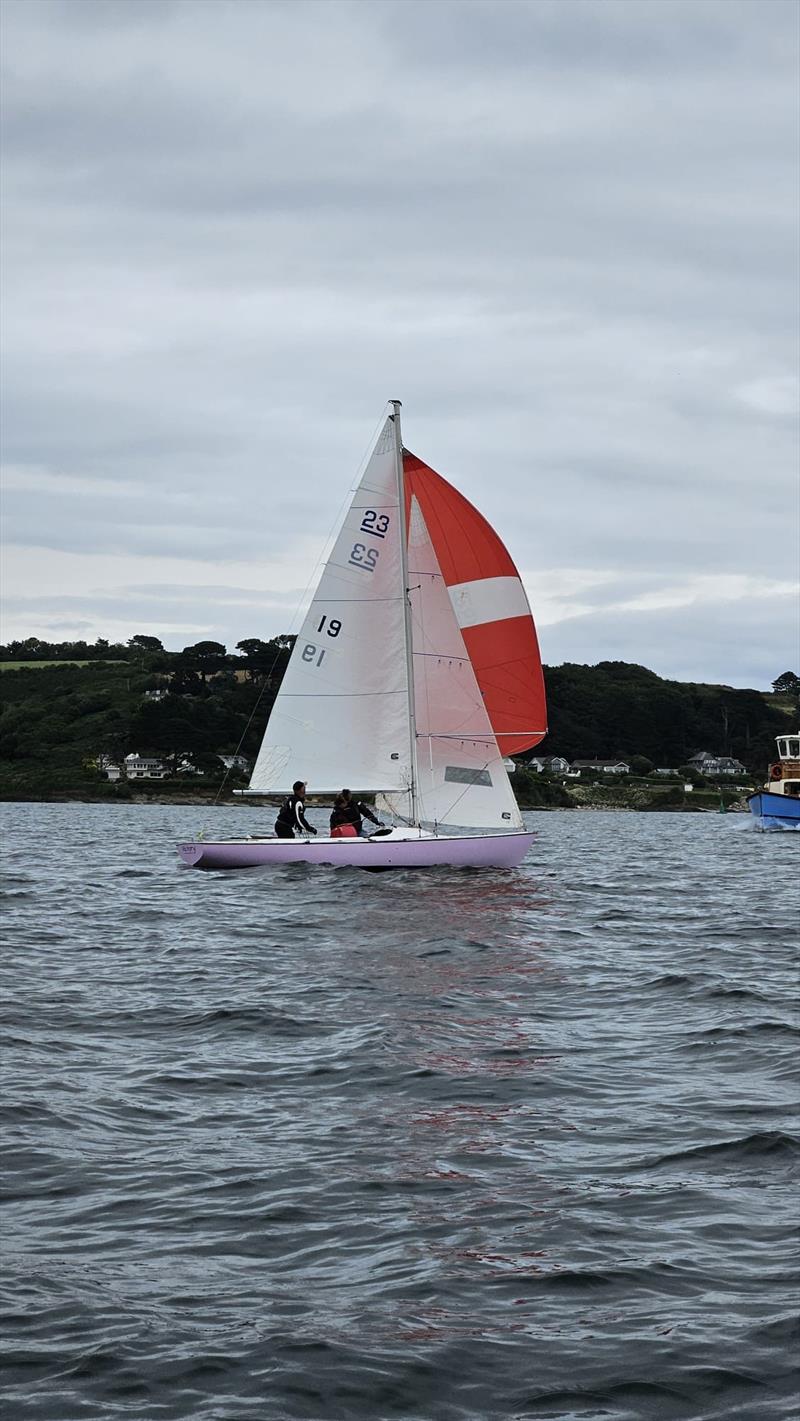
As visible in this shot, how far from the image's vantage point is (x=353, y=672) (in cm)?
3019

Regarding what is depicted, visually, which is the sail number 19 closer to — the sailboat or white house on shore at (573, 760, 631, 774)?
the sailboat

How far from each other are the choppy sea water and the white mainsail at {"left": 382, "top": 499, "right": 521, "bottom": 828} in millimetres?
13048

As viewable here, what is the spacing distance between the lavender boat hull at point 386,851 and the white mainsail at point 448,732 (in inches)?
45.6

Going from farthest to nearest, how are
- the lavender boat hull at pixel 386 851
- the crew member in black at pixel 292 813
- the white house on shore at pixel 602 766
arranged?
the white house on shore at pixel 602 766, the crew member in black at pixel 292 813, the lavender boat hull at pixel 386 851

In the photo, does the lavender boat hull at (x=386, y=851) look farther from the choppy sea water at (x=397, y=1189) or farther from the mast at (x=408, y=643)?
the choppy sea water at (x=397, y=1189)

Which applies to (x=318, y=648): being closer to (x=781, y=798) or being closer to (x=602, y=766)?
(x=781, y=798)

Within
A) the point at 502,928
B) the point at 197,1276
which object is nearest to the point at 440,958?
the point at 502,928

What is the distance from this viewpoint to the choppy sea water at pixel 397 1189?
530cm

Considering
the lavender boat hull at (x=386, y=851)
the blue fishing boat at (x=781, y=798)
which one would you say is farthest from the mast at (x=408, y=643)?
the blue fishing boat at (x=781, y=798)

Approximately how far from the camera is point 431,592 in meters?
30.3

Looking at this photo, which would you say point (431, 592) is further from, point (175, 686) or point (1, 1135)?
point (175, 686)

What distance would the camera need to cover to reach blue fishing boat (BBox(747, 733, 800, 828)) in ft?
236

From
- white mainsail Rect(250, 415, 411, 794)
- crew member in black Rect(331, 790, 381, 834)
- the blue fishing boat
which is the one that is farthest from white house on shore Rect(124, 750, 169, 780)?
crew member in black Rect(331, 790, 381, 834)

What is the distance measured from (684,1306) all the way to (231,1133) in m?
3.34
